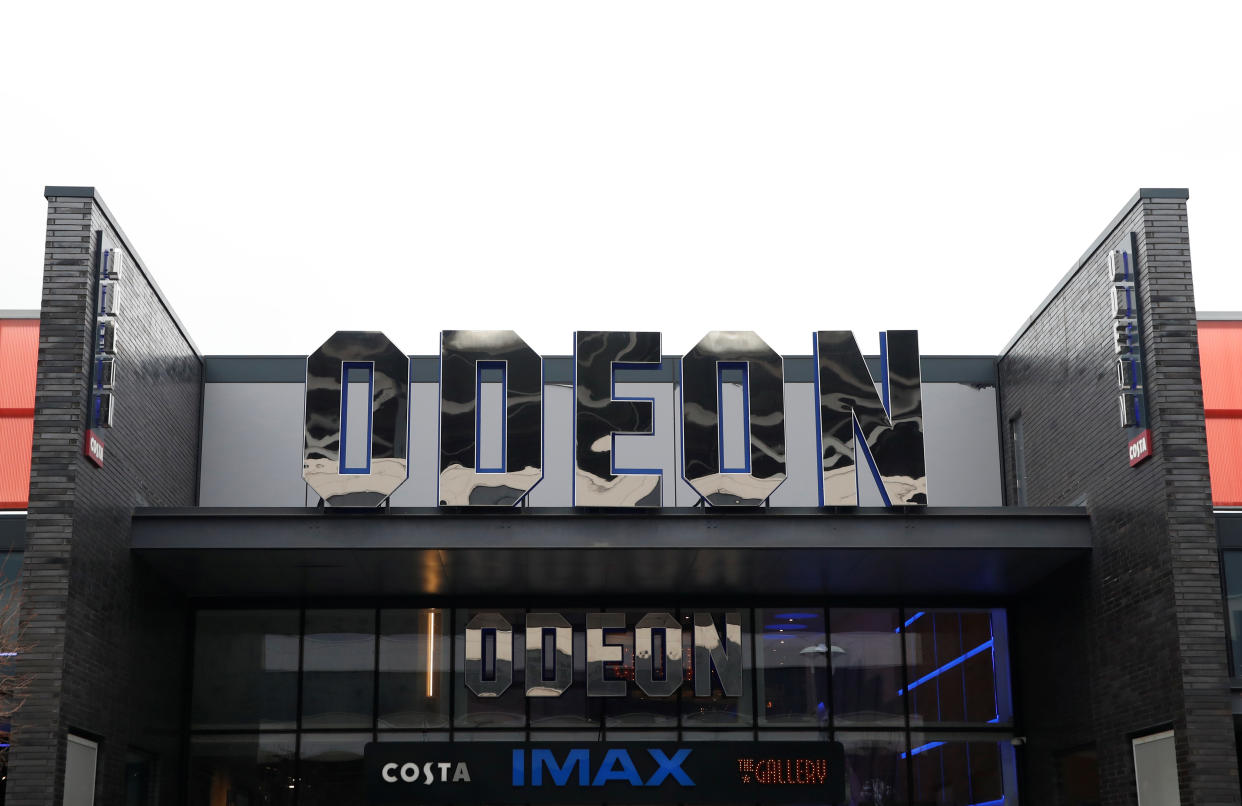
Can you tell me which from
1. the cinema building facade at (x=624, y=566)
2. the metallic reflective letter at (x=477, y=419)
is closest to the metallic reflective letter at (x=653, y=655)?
the cinema building facade at (x=624, y=566)

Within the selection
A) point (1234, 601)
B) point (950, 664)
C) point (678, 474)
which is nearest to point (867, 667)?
point (950, 664)

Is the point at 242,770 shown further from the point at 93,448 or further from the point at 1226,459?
the point at 1226,459

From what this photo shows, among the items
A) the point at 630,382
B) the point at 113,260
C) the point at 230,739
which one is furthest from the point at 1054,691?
the point at 113,260

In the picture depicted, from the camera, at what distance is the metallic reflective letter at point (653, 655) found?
20672 mm

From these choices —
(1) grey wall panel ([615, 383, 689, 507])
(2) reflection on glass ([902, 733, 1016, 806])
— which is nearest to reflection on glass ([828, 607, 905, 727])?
(2) reflection on glass ([902, 733, 1016, 806])

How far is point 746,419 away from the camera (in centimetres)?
1859

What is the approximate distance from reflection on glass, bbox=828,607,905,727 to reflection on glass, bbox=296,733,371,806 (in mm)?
7057

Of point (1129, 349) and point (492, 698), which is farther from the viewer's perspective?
point (492, 698)

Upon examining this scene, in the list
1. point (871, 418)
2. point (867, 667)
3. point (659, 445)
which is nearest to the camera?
point (871, 418)

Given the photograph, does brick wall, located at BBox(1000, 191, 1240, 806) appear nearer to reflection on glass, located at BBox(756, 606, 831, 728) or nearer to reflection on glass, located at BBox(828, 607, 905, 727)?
reflection on glass, located at BBox(828, 607, 905, 727)

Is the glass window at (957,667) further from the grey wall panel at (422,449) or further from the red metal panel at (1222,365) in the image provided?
the grey wall panel at (422,449)

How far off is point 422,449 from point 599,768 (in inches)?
234

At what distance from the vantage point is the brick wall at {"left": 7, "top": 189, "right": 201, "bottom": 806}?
15.0 metres

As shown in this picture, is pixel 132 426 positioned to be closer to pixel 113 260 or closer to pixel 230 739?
pixel 113 260
